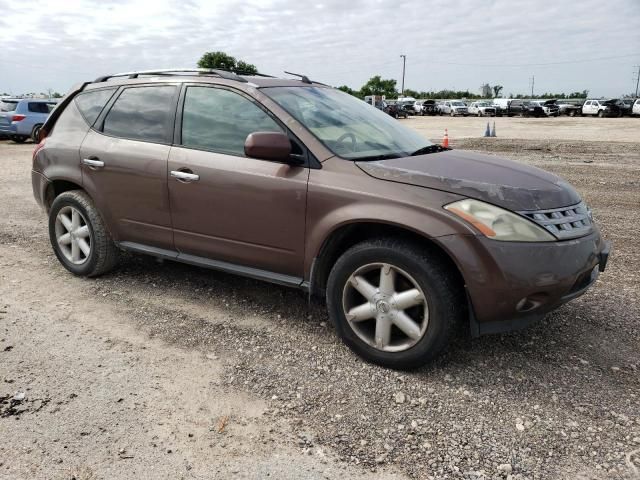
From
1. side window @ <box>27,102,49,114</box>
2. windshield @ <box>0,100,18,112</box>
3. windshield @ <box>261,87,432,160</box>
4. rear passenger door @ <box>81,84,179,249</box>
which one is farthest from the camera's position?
side window @ <box>27,102,49,114</box>

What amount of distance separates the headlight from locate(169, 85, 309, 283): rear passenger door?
3.19 feet

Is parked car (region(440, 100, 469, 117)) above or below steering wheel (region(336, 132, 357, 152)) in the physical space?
above

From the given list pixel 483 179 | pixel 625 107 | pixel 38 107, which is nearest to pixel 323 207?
pixel 483 179

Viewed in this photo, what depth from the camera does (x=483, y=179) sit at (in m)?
3.02

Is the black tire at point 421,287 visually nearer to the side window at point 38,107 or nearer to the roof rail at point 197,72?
the roof rail at point 197,72

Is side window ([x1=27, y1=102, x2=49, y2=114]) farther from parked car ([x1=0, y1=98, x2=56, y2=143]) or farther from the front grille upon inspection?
the front grille

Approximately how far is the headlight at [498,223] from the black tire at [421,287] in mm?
285

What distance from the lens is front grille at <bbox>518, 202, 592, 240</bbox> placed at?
2832 millimetres

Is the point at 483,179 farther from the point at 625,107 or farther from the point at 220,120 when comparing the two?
the point at 625,107

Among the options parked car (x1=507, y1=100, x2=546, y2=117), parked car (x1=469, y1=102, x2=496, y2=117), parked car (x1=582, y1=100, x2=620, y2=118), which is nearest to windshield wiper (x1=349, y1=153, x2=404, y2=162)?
parked car (x1=582, y1=100, x2=620, y2=118)

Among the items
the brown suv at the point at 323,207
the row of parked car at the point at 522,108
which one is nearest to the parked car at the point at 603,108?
the row of parked car at the point at 522,108

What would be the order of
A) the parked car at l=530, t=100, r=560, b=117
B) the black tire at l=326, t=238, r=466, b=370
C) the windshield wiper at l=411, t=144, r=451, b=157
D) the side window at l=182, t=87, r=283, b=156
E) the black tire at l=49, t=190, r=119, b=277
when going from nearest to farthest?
the black tire at l=326, t=238, r=466, b=370 → the side window at l=182, t=87, r=283, b=156 → the windshield wiper at l=411, t=144, r=451, b=157 → the black tire at l=49, t=190, r=119, b=277 → the parked car at l=530, t=100, r=560, b=117

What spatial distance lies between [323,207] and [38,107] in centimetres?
1961

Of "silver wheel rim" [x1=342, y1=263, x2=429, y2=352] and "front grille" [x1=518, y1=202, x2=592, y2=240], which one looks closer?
"front grille" [x1=518, y1=202, x2=592, y2=240]
